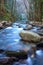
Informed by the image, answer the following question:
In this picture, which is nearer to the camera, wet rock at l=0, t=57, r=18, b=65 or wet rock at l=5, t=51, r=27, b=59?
wet rock at l=0, t=57, r=18, b=65

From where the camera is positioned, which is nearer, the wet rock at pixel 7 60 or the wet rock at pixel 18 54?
the wet rock at pixel 7 60

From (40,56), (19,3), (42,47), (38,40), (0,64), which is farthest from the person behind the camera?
(19,3)

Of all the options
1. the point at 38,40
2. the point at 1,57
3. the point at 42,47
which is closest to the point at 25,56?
the point at 1,57

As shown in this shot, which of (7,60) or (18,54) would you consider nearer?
(7,60)

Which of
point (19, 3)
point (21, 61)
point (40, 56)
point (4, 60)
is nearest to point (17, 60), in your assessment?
point (21, 61)

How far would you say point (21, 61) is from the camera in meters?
3.44

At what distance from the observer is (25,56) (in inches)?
143

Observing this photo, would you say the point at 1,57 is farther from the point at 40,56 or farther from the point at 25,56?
the point at 40,56

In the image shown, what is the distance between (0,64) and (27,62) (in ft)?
1.85

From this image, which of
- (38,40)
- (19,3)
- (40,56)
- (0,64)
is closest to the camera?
(0,64)

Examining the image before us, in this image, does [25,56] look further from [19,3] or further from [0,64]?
[19,3]

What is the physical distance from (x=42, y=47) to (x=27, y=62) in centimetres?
96

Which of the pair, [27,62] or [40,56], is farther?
[40,56]

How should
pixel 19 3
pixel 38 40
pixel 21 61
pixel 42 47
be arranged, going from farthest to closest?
pixel 19 3 < pixel 38 40 < pixel 42 47 < pixel 21 61
